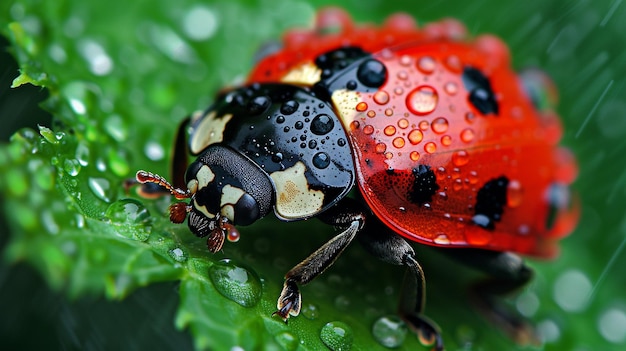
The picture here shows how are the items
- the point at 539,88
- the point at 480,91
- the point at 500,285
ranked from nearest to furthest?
the point at 480,91, the point at 500,285, the point at 539,88

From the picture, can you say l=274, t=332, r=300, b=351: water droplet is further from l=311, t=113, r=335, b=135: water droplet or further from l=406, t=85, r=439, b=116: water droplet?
l=406, t=85, r=439, b=116: water droplet

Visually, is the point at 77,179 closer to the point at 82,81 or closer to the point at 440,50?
the point at 82,81

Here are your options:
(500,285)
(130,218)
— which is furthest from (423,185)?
(130,218)

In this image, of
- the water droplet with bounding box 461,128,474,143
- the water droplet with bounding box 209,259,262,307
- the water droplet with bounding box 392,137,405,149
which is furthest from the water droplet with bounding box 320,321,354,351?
the water droplet with bounding box 461,128,474,143

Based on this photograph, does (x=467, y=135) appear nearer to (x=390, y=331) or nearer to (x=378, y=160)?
(x=378, y=160)

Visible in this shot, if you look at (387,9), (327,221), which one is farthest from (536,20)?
(327,221)

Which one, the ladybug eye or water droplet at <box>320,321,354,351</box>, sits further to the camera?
the ladybug eye

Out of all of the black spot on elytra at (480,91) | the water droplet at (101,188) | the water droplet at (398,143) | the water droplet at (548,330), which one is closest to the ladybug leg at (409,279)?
the water droplet at (398,143)
